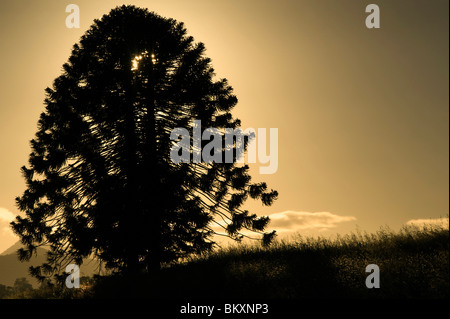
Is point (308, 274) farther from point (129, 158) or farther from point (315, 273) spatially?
point (129, 158)

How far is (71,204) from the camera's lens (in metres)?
13.1

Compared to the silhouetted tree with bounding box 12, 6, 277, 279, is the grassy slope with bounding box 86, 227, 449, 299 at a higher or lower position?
lower

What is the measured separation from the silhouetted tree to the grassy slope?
5.25ft

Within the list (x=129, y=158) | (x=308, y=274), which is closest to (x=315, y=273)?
(x=308, y=274)

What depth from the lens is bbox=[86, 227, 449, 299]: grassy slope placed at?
279 inches

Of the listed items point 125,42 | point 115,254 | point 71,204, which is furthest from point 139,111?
point 115,254

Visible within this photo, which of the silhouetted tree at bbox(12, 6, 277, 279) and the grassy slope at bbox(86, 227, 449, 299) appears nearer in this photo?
the grassy slope at bbox(86, 227, 449, 299)

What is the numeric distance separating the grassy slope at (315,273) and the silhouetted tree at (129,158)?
1.60 meters

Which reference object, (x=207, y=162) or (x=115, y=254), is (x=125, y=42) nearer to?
(x=207, y=162)

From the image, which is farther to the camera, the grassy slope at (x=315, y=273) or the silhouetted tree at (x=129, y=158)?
the silhouetted tree at (x=129, y=158)

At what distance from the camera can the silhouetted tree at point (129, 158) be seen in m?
12.1

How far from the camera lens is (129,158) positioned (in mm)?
12523

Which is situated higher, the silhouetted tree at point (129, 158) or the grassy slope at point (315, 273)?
the silhouetted tree at point (129, 158)
